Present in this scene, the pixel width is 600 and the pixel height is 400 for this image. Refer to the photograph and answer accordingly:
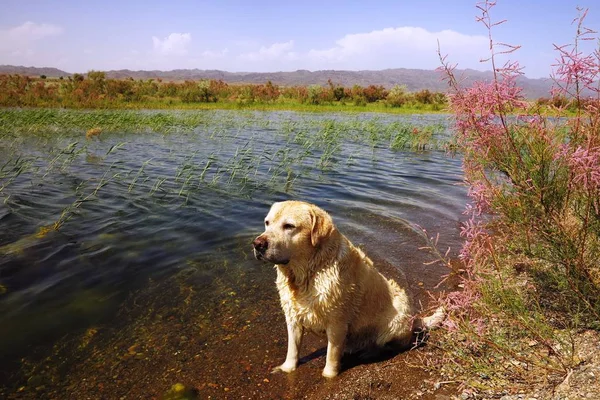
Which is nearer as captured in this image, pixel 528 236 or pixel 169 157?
pixel 528 236

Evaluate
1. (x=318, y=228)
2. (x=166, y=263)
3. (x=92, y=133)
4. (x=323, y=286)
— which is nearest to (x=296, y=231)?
(x=318, y=228)

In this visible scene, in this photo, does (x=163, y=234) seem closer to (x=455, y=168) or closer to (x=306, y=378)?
(x=306, y=378)

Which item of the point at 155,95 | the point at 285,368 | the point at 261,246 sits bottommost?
the point at 285,368

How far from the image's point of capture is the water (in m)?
4.54

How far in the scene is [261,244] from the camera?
3.89m

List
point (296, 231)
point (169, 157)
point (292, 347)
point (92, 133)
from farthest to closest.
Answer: point (92, 133) < point (169, 157) < point (292, 347) < point (296, 231)

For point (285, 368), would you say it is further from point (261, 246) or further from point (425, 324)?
point (425, 324)

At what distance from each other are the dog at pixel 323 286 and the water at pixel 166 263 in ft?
2.08

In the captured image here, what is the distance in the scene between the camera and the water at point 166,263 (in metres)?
4.54

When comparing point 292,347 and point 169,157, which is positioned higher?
point 169,157

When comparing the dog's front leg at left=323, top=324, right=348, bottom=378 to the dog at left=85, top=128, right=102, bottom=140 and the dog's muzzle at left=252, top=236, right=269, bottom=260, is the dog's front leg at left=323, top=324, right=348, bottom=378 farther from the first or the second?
the dog at left=85, top=128, right=102, bottom=140

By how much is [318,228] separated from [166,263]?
4.26m

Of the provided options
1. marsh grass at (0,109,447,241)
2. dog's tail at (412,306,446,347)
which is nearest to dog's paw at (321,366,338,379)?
dog's tail at (412,306,446,347)

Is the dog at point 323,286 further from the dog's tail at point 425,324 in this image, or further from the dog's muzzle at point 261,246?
the dog's tail at point 425,324
